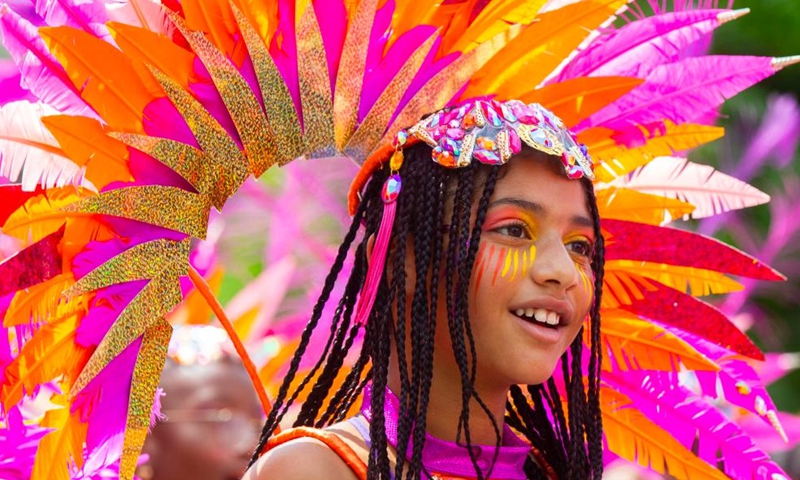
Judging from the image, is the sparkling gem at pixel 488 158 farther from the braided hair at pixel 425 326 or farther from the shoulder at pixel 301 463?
the shoulder at pixel 301 463

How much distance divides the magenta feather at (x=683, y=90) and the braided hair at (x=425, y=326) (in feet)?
1.59

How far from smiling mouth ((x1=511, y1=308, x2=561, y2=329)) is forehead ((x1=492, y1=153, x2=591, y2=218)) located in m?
0.21

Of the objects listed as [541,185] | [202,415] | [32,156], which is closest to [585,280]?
[541,185]

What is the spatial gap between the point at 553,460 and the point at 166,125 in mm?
1124

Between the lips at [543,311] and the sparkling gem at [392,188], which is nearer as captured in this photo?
the lips at [543,311]

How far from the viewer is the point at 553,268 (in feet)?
8.07

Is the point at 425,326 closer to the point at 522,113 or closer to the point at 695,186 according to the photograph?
the point at 522,113

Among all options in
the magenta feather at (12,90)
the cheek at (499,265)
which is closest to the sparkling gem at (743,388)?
the cheek at (499,265)

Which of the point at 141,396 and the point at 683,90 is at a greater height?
the point at 683,90

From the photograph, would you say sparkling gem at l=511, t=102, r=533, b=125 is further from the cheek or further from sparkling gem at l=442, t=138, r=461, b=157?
the cheek

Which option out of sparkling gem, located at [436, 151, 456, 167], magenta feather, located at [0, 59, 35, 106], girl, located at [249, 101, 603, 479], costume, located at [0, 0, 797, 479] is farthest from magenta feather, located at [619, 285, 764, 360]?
magenta feather, located at [0, 59, 35, 106]

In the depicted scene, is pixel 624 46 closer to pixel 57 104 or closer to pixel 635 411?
pixel 635 411

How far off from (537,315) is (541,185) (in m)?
0.27

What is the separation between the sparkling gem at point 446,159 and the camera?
256cm
